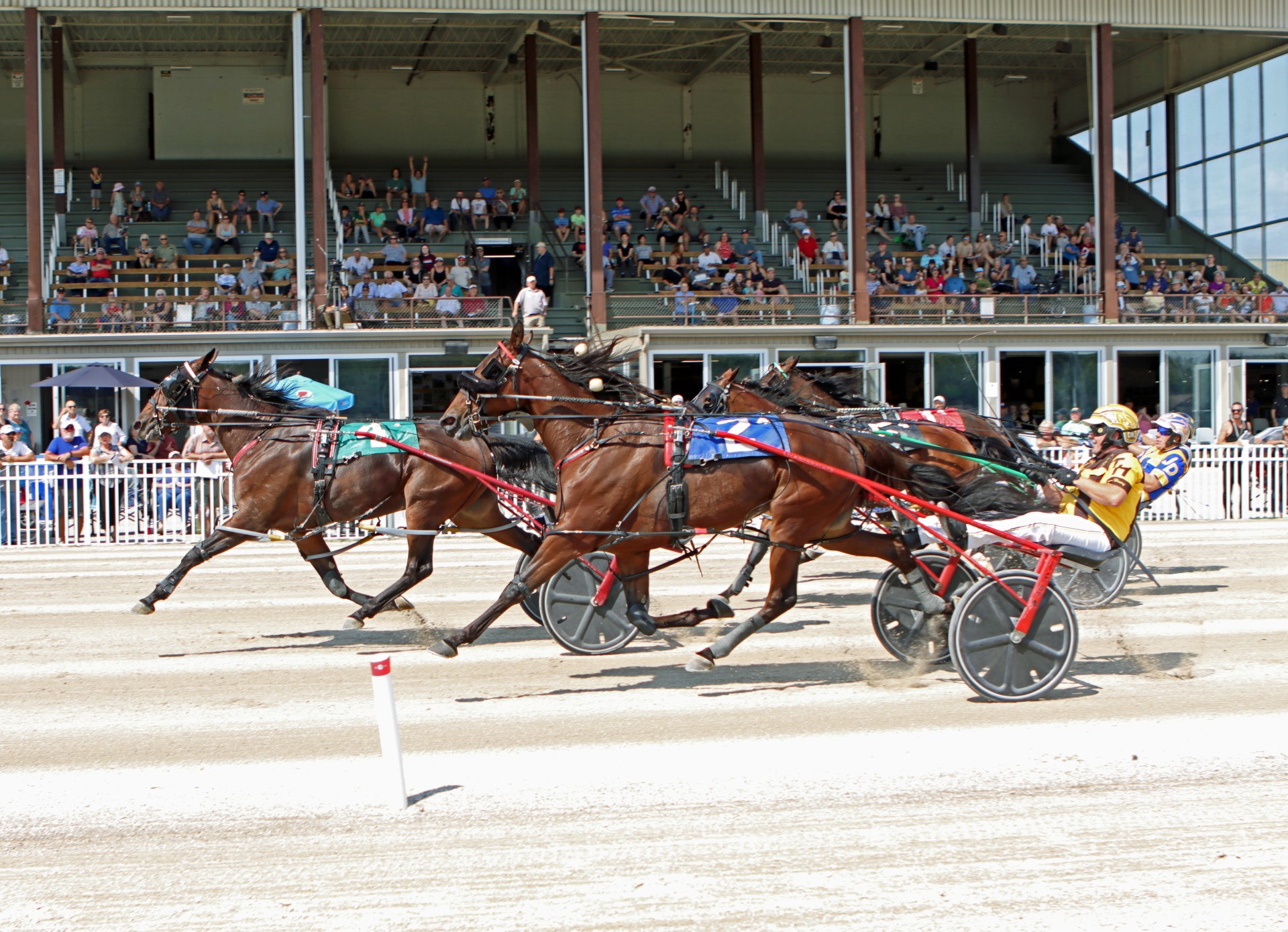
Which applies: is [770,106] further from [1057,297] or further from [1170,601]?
[1170,601]

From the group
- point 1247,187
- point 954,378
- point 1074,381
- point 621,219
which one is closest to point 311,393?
point 954,378

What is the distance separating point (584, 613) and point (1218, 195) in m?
31.9

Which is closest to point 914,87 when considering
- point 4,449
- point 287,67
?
point 287,67

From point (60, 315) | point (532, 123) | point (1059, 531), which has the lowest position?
point (1059, 531)

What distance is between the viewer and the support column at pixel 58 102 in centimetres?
2783

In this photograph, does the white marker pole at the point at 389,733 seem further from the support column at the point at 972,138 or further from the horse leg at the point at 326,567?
the support column at the point at 972,138

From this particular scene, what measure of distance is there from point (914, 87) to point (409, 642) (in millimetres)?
32730

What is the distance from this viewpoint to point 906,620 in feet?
25.2

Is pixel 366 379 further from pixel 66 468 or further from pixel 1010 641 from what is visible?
pixel 1010 641

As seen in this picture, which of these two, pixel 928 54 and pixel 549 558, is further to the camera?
pixel 928 54

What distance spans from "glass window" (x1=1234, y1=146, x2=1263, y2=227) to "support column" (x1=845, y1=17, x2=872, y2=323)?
43.1 feet

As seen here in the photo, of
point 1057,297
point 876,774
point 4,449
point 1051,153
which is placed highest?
point 1051,153

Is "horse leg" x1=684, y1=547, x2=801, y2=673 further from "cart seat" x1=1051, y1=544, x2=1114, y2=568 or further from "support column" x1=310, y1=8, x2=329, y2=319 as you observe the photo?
"support column" x1=310, y1=8, x2=329, y2=319

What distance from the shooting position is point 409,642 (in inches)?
343
